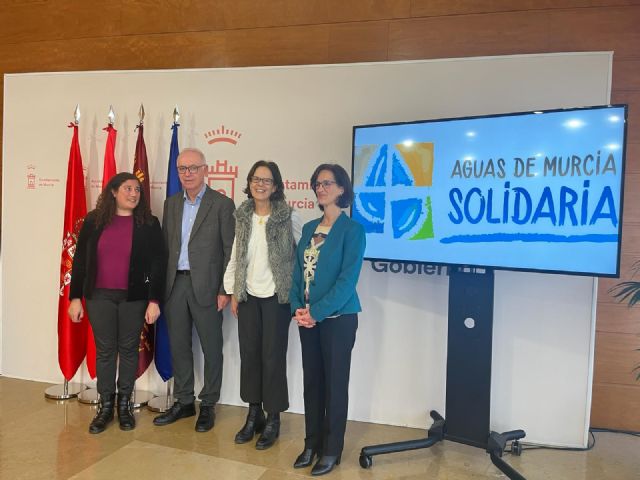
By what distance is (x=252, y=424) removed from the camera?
10.3 feet

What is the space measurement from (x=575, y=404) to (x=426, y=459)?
94 centimetres

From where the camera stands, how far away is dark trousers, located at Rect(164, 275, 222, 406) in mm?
3346

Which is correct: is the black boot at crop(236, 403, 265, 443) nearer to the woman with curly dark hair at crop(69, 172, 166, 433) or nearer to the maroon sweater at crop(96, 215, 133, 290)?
the woman with curly dark hair at crop(69, 172, 166, 433)

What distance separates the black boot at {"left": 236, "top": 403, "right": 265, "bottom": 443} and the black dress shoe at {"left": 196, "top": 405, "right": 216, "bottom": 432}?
0.78 ft

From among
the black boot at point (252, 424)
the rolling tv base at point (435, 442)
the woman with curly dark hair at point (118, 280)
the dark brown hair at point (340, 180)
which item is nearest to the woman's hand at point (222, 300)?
the woman with curly dark hair at point (118, 280)

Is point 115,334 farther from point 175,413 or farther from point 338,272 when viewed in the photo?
point 338,272

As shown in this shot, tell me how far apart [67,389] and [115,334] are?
886 mm

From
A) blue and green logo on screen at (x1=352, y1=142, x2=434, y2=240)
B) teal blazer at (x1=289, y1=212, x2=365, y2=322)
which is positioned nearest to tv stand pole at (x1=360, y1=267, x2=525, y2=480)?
blue and green logo on screen at (x1=352, y1=142, x2=434, y2=240)

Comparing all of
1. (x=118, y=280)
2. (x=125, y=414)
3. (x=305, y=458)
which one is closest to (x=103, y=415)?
(x=125, y=414)

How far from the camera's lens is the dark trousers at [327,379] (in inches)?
106

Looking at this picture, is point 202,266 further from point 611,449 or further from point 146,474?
point 611,449

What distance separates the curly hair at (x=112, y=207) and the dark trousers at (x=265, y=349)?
855 mm

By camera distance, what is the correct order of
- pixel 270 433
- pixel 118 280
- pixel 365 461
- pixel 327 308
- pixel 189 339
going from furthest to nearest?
pixel 189 339 → pixel 118 280 → pixel 270 433 → pixel 365 461 → pixel 327 308

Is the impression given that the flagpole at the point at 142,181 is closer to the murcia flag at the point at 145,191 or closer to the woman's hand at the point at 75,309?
the murcia flag at the point at 145,191
